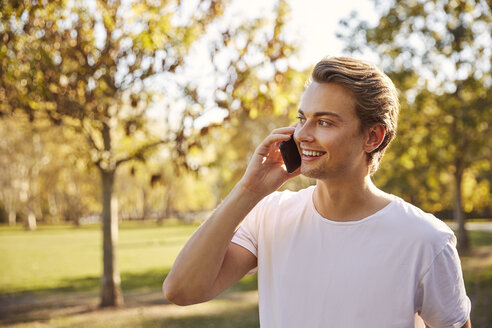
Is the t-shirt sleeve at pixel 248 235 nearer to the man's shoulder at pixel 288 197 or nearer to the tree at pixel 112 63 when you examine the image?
the man's shoulder at pixel 288 197

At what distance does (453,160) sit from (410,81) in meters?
4.33

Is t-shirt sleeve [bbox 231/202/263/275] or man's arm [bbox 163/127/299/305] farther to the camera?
t-shirt sleeve [bbox 231/202/263/275]

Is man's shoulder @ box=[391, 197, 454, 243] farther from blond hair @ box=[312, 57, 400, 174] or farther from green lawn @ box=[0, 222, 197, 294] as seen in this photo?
green lawn @ box=[0, 222, 197, 294]

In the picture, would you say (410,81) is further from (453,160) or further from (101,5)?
(101,5)

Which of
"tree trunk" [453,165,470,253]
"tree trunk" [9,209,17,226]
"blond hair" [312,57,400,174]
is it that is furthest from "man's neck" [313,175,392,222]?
"tree trunk" [9,209,17,226]

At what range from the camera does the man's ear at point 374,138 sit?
2.13 metres

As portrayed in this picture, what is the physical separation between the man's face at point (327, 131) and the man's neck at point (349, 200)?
0.08 metres

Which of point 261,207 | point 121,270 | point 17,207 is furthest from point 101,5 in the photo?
point 17,207

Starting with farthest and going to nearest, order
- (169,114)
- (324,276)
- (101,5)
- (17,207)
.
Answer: (17,207), (169,114), (101,5), (324,276)

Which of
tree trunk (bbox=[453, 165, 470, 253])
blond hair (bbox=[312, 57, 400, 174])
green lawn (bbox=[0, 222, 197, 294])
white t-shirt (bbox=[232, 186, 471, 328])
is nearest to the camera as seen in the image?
white t-shirt (bbox=[232, 186, 471, 328])

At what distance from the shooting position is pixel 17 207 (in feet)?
192

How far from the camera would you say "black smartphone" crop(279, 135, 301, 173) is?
210cm

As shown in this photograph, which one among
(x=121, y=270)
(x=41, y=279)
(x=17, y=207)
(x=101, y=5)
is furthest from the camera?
(x=17, y=207)

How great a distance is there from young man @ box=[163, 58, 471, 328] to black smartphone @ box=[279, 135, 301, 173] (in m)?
0.04
